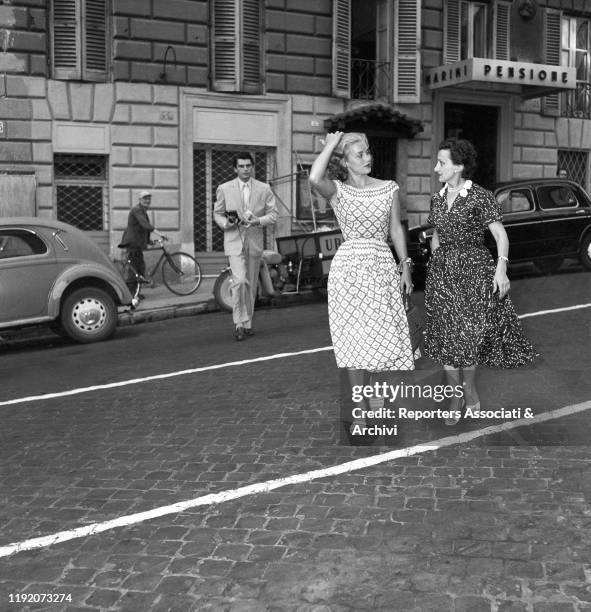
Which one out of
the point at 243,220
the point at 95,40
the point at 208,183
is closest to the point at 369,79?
the point at 208,183

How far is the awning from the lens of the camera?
63.4 ft

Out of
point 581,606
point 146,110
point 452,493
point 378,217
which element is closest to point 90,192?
point 146,110

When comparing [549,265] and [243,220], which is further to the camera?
[549,265]

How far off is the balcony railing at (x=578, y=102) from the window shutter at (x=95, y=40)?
38.2 ft

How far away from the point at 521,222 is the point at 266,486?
37.7 ft

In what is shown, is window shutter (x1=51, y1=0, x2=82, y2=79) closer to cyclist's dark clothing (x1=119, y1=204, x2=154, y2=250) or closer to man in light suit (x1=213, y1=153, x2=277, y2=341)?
cyclist's dark clothing (x1=119, y1=204, x2=154, y2=250)

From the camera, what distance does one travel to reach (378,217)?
5.52 meters

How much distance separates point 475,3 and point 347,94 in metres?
4.72

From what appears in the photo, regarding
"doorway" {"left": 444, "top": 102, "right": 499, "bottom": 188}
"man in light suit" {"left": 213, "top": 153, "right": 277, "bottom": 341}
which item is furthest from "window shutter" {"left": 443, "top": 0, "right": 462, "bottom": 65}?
"man in light suit" {"left": 213, "top": 153, "right": 277, "bottom": 341}

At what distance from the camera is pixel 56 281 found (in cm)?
1066

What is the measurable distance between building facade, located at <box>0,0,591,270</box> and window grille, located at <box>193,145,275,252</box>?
0.10 ft

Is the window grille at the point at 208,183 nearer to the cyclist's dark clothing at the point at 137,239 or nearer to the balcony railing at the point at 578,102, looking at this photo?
the cyclist's dark clothing at the point at 137,239

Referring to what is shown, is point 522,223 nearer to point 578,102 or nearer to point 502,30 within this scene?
point 502,30

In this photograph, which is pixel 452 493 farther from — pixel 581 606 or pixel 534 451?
pixel 581 606
